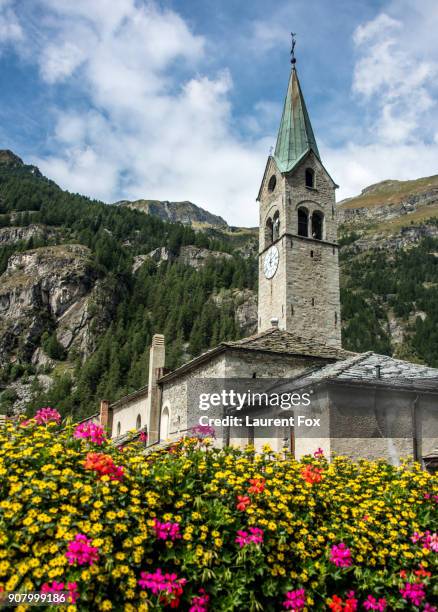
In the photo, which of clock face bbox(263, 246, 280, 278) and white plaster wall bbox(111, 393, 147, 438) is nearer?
white plaster wall bbox(111, 393, 147, 438)

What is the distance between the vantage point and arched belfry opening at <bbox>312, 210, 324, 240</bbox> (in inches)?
1357

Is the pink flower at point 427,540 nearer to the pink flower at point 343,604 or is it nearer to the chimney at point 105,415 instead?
the pink flower at point 343,604

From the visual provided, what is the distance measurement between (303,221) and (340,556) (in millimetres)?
28911

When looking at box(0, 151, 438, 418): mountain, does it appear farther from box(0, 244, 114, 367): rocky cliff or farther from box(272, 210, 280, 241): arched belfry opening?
box(272, 210, 280, 241): arched belfry opening

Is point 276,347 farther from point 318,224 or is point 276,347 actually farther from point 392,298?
point 392,298

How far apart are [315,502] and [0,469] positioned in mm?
4475

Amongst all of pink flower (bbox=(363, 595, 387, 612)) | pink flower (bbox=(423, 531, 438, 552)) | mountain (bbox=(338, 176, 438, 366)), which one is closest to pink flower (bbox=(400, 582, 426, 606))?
pink flower (bbox=(363, 595, 387, 612))

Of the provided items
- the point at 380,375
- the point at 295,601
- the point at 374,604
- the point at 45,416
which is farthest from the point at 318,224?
the point at 295,601

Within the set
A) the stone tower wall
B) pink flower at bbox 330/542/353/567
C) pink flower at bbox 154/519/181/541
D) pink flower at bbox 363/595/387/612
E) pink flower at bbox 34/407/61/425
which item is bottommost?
pink flower at bbox 363/595/387/612

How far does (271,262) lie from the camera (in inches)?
1337

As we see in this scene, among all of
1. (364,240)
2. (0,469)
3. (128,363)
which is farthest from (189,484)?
(364,240)

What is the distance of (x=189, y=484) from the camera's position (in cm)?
748

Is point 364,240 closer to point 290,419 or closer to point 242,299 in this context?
point 242,299

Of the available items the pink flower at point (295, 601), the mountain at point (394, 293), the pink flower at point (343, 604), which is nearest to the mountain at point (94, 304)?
the mountain at point (394, 293)
